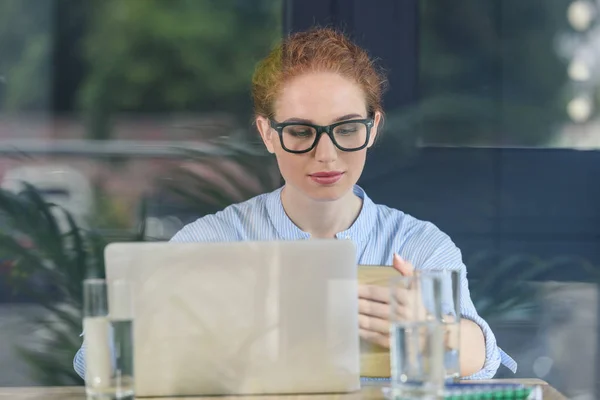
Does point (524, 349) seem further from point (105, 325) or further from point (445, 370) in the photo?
point (105, 325)

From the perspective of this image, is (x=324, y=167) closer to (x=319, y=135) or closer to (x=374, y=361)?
(x=319, y=135)

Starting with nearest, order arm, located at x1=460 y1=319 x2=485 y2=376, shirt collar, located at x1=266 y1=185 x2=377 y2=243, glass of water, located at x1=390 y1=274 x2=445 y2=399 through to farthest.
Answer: glass of water, located at x1=390 y1=274 x2=445 y2=399
arm, located at x1=460 y1=319 x2=485 y2=376
shirt collar, located at x1=266 y1=185 x2=377 y2=243

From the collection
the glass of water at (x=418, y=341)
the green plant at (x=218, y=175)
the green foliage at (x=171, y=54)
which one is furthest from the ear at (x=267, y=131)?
the glass of water at (x=418, y=341)

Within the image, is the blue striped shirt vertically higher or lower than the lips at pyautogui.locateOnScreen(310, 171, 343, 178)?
lower

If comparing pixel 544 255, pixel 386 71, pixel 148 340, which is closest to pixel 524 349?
pixel 544 255

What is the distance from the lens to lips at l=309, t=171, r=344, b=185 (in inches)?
112

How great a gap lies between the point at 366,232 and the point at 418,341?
1217mm

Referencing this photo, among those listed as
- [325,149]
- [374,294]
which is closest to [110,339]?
[374,294]

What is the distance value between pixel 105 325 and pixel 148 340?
14cm

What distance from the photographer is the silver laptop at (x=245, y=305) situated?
1825 mm

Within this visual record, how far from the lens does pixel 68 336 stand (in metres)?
3.74

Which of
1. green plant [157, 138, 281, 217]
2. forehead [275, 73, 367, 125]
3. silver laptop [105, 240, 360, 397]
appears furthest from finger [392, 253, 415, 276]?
green plant [157, 138, 281, 217]

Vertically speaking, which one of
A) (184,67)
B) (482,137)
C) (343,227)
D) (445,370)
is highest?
(184,67)

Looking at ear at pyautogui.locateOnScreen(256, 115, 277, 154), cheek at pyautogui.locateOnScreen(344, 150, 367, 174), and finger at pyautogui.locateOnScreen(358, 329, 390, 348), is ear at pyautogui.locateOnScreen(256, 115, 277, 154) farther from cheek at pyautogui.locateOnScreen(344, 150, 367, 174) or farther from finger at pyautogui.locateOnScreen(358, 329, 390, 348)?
finger at pyautogui.locateOnScreen(358, 329, 390, 348)
